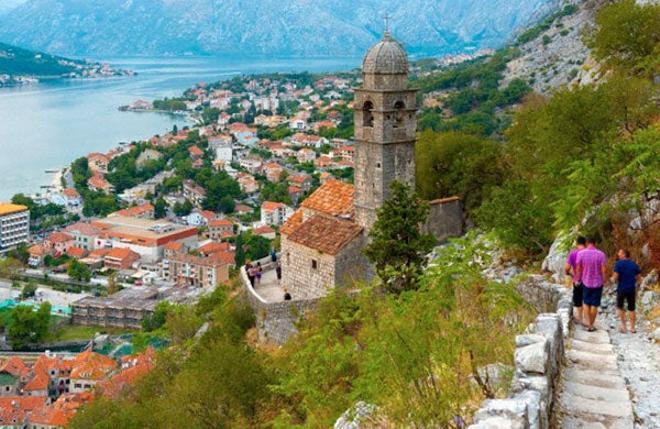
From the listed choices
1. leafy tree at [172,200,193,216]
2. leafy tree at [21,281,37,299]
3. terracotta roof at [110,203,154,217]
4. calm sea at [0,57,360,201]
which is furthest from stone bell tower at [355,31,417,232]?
calm sea at [0,57,360,201]

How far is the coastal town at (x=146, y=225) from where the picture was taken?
979 inches

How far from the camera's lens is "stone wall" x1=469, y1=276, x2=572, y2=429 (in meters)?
2.87

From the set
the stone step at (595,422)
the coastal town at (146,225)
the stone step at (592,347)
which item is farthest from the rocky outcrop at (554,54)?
the stone step at (595,422)

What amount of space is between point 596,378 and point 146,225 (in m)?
41.3

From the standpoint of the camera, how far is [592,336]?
4.96m

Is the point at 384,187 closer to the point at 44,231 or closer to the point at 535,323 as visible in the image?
the point at 535,323

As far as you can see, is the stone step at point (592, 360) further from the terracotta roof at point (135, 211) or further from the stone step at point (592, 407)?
the terracotta roof at point (135, 211)

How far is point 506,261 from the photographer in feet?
31.8

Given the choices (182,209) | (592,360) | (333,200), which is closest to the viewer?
(592,360)

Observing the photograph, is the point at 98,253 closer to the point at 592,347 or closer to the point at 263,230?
the point at 263,230

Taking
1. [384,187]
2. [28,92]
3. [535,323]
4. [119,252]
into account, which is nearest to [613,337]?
[535,323]

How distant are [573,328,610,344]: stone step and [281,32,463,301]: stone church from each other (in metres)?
7.32

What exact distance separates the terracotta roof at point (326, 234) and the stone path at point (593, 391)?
7764mm

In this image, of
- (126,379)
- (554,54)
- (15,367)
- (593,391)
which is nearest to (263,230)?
(15,367)
